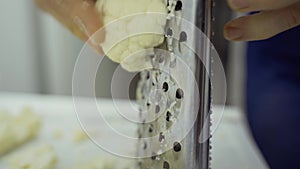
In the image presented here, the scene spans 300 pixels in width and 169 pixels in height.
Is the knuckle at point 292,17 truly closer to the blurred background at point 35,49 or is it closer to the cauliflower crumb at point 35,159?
the cauliflower crumb at point 35,159

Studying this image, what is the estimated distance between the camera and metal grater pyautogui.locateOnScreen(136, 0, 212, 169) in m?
0.42

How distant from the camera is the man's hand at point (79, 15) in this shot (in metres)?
0.51

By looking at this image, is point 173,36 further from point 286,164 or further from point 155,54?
point 286,164

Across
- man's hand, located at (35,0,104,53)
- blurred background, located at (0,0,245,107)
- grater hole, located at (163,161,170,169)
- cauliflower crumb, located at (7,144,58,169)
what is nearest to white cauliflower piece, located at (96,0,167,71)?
man's hand, located at (35,0,104,53)

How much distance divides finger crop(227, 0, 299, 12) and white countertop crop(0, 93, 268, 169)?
0.29m

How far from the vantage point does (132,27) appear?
49 centimetres

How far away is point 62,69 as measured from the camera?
1.35 meters

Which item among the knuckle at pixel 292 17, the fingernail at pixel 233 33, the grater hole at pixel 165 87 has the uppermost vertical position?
the knuckle at pixel 292 17

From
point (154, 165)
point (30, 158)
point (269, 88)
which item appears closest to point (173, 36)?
point (154, 165)

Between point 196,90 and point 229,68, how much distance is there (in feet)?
3.61

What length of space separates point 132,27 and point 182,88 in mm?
93

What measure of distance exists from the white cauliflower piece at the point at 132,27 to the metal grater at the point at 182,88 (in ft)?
0.04

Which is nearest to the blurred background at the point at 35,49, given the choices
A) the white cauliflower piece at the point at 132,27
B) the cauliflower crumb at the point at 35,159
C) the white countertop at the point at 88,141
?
the white countertop at the point at 88,141

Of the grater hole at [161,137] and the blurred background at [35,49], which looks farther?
the blurred background at [35,49]
